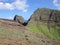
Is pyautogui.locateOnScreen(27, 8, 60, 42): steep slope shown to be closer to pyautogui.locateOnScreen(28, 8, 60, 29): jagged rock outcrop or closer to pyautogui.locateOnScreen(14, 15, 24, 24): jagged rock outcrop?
pyautogui.locateOnScreen(28, 8, 60, 29): jagged rock outcrop

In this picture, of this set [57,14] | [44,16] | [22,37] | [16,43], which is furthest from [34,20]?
[16,43]

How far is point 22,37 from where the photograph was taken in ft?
209

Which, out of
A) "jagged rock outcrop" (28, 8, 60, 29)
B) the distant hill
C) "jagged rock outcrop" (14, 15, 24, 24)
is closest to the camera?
the distant hill

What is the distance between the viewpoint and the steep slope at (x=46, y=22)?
100 m

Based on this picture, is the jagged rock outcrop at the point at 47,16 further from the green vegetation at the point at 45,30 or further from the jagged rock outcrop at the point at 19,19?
the jagged rock outcrop at the point at 19,19

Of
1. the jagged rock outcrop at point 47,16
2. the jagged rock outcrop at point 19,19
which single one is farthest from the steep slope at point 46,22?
the jagged rock outcrop at point 19,19

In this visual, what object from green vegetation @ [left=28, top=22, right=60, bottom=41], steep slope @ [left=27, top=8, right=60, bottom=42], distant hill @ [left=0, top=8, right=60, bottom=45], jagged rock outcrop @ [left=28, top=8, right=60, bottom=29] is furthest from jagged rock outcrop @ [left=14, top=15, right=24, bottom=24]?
green vegetation @ [left=28, top=22, right=60, bottom=41]

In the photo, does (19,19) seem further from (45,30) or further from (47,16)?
(45,30)

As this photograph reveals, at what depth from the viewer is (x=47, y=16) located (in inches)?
4601

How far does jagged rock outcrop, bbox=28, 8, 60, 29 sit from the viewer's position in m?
112

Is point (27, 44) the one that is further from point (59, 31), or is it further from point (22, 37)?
point (59, 31)

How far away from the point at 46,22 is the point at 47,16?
6.05 metres

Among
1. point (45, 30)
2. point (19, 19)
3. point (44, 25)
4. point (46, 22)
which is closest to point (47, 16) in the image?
point (46, 22)

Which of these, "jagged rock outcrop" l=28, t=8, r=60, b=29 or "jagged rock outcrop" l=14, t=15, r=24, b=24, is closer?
"jagged rock outcrop" l=28, t=8, r=60, b=29
